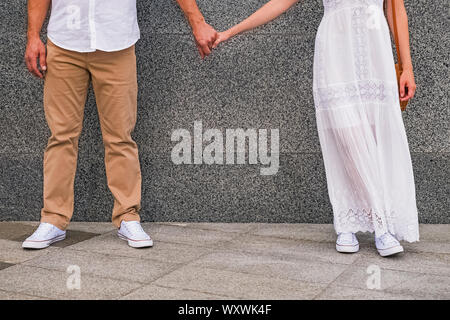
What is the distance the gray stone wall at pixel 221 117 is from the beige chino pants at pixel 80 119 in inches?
24.0

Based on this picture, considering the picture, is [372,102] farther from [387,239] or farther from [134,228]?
[134,228]

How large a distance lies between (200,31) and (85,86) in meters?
0.80

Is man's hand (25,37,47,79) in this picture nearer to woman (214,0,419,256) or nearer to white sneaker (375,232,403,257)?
woman (214,0,419,256)

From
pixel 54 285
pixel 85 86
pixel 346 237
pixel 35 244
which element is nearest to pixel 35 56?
pixel 85 86

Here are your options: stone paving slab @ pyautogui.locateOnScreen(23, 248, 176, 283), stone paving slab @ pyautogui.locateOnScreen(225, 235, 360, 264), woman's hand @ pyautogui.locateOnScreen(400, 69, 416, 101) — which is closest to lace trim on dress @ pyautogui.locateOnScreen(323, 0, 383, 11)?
woman's hand @ pyautogui.locateOnScreen(400, 69, 416, 101)

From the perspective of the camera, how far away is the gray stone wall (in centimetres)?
464

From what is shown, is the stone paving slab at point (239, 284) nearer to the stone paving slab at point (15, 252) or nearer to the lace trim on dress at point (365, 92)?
the stone paving slab at point (15, 252)

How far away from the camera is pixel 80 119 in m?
4.12

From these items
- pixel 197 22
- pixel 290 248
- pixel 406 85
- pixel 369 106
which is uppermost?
pixel 197 22

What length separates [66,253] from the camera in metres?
3.82

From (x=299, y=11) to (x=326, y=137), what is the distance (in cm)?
121

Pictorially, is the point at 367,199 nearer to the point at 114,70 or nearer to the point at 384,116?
the point at 384,116

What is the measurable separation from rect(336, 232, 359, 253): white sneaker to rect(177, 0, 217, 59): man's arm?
4.58ft

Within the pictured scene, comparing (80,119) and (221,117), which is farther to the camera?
(221,117)
